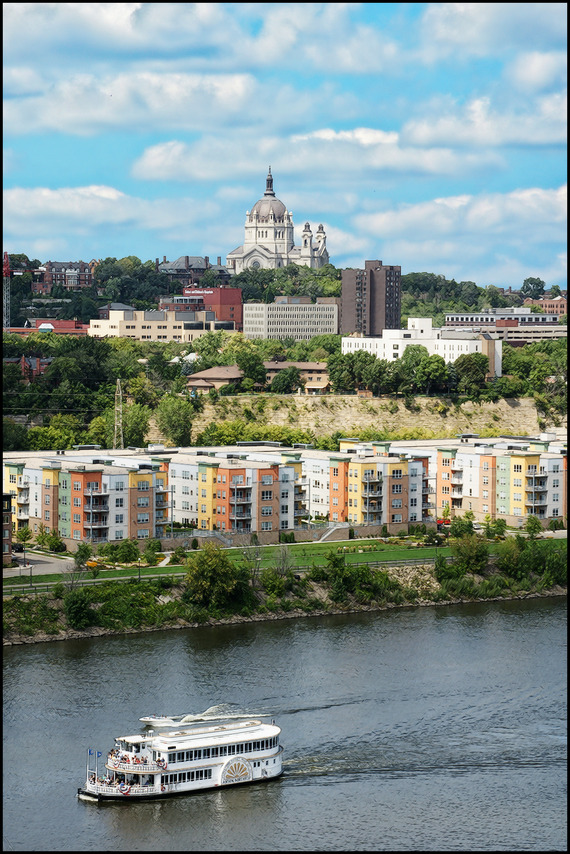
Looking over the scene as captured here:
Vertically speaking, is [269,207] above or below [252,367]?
above

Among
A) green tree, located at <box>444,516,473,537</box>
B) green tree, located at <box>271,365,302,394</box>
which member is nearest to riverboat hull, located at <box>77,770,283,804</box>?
green tree, located at <box>444,516,473,537</box>

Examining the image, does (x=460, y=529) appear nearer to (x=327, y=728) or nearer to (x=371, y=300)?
(x=327, y=728)

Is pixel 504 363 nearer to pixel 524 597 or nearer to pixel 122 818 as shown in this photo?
pixel 524 597

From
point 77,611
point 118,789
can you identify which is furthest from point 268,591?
→ point 118,789

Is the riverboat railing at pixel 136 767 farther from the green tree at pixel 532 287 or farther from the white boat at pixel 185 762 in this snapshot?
the green tree at pixel 532 287

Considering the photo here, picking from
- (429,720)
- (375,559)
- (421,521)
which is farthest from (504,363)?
(429,720)

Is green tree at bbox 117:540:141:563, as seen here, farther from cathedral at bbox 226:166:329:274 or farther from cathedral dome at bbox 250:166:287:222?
cathedral dome at bbox 250:166:287:222
